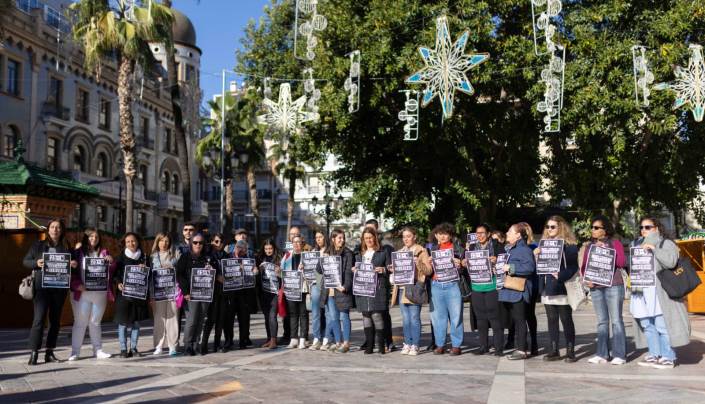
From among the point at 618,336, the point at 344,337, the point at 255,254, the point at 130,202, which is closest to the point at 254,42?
the point at 130,202

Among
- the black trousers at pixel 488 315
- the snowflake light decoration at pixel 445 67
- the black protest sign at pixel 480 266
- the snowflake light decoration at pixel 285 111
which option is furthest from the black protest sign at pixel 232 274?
the snowflake light decoration at pixel 285 111

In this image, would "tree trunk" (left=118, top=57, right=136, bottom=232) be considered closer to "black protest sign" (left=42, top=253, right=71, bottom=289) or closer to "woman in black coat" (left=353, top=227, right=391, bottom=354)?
"black protest sign" (left=42, top=253, right=71, bottom=289)

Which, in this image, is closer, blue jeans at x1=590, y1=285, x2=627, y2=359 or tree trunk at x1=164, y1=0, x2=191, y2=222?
blue jeans at x1=590, y1=285, x2=627, y2=359

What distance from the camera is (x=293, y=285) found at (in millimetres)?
10977

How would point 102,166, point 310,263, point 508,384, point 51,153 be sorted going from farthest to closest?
point 102,166, point 51,153, point 310,263, point 508,384

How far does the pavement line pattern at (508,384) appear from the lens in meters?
6.77

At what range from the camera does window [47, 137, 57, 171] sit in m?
36.1

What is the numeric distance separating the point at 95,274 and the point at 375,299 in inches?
158

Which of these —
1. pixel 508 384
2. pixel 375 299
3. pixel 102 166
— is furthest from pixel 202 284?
pixel 102 166

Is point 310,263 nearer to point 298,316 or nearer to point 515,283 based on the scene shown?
point 298,316

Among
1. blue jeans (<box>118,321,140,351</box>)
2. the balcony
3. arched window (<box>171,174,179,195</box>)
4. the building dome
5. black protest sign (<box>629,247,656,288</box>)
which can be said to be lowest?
blue jeans (<box>118,321,140,351</box>)

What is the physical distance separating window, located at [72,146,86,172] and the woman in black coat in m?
31.9

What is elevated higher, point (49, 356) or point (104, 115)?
point (104, 115)

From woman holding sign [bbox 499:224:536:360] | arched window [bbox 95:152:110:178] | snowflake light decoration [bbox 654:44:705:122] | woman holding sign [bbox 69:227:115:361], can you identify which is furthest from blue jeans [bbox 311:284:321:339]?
arched window [bbox 95:152:110:178]
